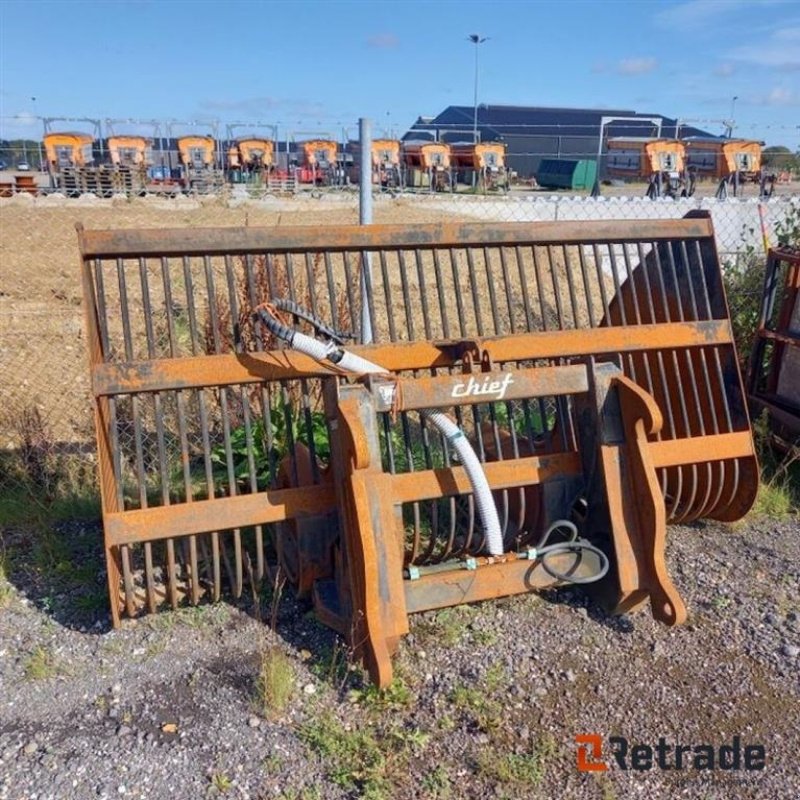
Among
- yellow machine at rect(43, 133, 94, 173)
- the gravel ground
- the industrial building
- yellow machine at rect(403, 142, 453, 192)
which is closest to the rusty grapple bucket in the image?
the gravel ground

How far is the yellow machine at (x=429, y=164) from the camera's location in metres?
28.5

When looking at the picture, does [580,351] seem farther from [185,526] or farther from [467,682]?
[185,526]

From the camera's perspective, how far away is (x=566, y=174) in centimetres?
3516

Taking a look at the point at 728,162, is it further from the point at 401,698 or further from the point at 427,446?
the point at 401,698

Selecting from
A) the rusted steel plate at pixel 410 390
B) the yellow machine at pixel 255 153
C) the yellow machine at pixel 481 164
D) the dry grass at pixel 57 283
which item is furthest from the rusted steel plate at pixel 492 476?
the yellow machine at pixel 481 164

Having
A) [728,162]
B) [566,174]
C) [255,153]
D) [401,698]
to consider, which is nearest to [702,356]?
[401,698]

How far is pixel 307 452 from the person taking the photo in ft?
11.9

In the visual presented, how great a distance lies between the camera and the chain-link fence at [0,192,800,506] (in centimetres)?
502

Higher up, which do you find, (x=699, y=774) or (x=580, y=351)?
(x=580, y=351)

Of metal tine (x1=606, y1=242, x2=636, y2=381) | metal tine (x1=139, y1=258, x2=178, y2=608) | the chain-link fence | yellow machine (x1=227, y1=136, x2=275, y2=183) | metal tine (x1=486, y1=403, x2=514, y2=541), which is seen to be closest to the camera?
metal tine (x1=139, y1=258, x2=178, y2=608)

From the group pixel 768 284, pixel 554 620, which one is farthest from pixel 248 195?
pixel 554 620

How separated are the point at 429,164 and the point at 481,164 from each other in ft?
5.72

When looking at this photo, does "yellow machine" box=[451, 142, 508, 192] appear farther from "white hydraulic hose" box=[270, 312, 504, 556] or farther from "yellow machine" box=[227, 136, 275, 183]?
"white hydraulic hose" box=[270, 312, 504, 556]

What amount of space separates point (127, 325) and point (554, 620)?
2132 mm
